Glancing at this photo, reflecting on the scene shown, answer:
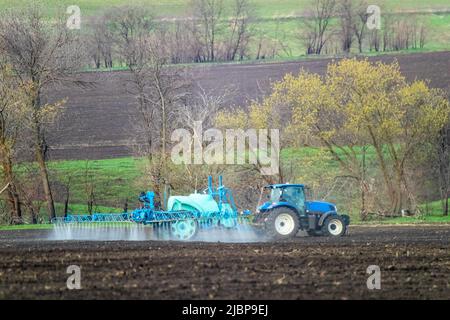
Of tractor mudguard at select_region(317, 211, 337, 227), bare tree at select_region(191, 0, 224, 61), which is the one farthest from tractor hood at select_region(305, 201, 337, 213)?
bare tree at select_region(191, 0, 224, 61)

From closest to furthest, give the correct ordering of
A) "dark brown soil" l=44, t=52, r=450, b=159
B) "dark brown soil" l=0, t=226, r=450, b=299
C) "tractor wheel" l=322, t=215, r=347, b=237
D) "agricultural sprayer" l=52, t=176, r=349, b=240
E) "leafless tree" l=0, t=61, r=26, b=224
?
1. "dark brown soil" l=0, t=226, r=450, b=299
2. "agricultural sprayer" l=52, t=176, r=349, b=240
3. "tractor wheel" l=322, t=215, r=347, b=237
4. "leafless tree" l=0, t=61, r=26, b=224
5. "dark brown soil" l=44, t=52, r=450, b=159

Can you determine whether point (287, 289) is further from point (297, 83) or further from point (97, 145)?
point (97, 145)

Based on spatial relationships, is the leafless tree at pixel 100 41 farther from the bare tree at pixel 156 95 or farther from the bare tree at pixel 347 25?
the bare tree at pixel 347 25

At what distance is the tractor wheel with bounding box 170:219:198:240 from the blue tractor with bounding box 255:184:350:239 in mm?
2326

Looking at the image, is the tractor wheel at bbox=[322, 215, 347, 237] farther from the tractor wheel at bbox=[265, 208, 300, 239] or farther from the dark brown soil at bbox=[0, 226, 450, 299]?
the dark brown soil at bbox=[0, 226, 450, 299]

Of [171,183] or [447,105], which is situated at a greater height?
[447,105]

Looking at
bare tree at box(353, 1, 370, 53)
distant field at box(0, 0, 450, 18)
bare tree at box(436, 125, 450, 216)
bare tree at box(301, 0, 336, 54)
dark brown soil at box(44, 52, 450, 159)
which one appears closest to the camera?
bare tree at box(436, 125, 450, 216)

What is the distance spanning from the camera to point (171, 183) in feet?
158

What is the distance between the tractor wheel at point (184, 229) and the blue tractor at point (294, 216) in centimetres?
Answer: 233

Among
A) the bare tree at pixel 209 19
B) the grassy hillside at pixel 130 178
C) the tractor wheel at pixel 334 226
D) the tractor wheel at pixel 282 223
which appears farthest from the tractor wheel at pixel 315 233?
the bare tree at pixel 209 19

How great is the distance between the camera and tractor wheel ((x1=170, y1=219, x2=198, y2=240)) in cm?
3325

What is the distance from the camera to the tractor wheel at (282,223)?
106ft

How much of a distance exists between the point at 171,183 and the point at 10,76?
35.6 ft
